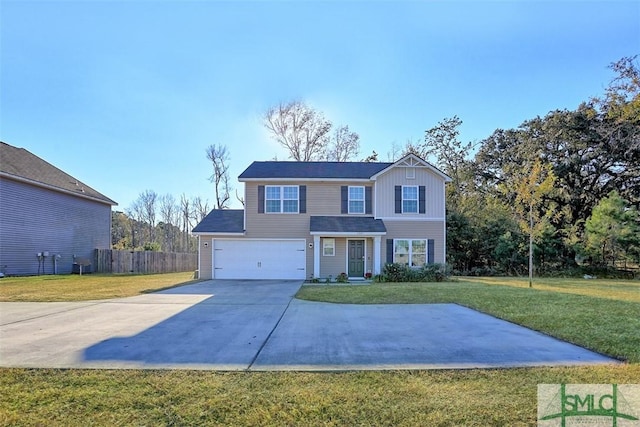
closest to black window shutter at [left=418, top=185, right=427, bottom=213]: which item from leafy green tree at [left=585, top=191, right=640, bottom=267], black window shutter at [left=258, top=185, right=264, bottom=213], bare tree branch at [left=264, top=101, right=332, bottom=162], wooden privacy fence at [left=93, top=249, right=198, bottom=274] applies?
black window shutter at [left=258, top=185, right=264, bottom=213]

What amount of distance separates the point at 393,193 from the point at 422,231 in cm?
232

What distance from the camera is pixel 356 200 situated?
19078 millimetres

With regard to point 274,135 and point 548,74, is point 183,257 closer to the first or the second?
point 274,135

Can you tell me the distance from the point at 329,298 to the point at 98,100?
11689mm

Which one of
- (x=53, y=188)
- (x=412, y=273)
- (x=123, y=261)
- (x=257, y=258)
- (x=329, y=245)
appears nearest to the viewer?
(x=412, y=273)

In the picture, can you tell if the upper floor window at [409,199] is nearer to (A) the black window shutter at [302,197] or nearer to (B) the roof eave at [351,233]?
(B) the roof eave at [351,233]

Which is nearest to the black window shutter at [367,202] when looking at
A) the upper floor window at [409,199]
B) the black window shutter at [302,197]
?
the upper floor window at [409,199]

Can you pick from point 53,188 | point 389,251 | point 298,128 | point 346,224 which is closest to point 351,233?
point 346,224

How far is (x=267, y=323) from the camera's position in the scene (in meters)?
7.47

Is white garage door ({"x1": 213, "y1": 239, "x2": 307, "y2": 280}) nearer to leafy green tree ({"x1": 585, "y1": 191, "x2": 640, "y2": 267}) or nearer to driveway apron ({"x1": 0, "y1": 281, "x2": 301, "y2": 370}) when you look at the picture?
driveway apron ({"x1": 0, "y1": 281, "x2": 301, "y2": 370})

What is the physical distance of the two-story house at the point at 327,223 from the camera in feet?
60.5

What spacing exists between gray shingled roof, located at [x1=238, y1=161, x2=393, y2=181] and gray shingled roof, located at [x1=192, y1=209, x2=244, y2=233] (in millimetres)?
2380

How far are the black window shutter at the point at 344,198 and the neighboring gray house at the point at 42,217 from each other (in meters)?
16.0

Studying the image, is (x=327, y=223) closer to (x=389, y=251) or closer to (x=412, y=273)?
(x=389, y=251)
